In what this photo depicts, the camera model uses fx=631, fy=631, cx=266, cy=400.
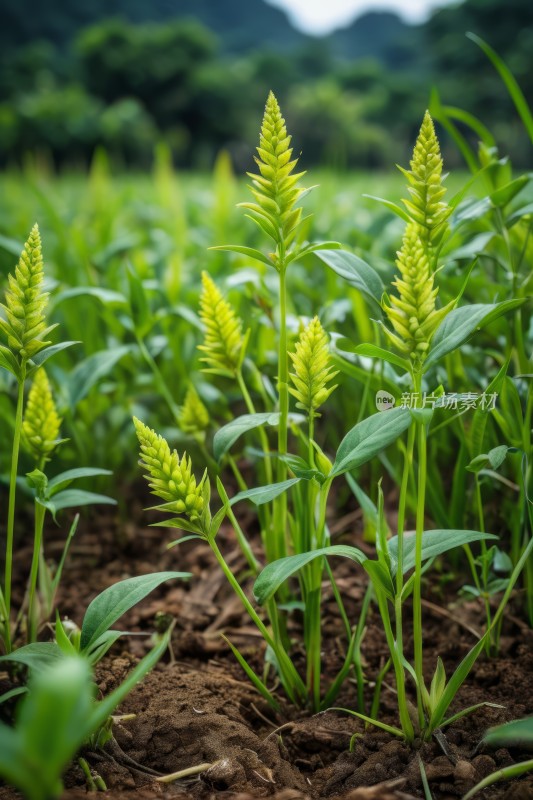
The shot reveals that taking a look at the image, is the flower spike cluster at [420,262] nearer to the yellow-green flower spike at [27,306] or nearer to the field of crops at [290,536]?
the field of crops at [290,536]

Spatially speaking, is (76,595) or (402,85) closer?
(76,595)

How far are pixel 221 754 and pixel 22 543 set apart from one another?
0.72 metres

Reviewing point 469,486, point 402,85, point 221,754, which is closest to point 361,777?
point 221,754

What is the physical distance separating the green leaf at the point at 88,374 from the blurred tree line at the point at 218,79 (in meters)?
12.0

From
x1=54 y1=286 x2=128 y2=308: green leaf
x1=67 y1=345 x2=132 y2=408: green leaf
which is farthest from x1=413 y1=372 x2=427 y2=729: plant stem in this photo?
x1=54 y1=286 x2=128 y2=308: green leaf

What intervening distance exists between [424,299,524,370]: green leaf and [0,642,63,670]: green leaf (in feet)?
1.55

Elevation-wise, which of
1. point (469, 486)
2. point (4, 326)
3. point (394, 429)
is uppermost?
point (4, 326)

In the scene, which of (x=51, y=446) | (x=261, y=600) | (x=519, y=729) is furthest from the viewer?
(x=51, y=446)

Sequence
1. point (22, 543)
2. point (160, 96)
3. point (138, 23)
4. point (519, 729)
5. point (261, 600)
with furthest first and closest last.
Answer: point (138, 23) < point (160, 96) < point (22, 543) < point (261, 600) < point (519, 729)

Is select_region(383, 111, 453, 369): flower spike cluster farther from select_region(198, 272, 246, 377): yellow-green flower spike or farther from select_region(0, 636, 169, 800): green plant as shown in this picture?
select_region(0, 636, 169, 800): green plant

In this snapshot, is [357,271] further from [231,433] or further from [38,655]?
[38,655]

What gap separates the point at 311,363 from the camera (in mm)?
662

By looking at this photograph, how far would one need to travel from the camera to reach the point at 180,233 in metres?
2.17

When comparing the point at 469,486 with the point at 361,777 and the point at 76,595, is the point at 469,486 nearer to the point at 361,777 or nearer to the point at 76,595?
the point at 361,777
